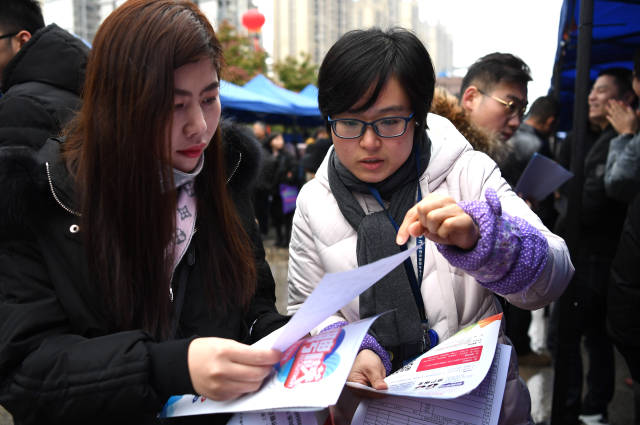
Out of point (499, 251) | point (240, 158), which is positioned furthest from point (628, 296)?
point (240, 158)

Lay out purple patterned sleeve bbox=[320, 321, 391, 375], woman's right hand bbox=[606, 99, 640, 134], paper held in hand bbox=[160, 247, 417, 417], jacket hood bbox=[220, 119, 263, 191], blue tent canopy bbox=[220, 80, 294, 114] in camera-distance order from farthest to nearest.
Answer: blue tent canopy bbox=[220, 80, 294, 114] < woman's right hand bbox=[606, 99, 640, 134] < jacket hood bbox=[220, 119, 263, 191] < purple patterned sleeve bbox=[320, 321, 391, 375] < paper held in hand bbox=[160, 247, 417, 417]

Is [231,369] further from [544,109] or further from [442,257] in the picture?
[544,109]

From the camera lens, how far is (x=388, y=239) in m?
1.42

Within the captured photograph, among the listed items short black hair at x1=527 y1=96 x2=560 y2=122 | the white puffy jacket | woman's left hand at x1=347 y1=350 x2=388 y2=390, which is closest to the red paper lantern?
short black hair at x1=527 y1=96 x2=560 y2=122

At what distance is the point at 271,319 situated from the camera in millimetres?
1391

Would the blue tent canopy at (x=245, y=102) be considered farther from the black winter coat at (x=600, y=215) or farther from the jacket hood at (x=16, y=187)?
the jacket hood at (x=16, y=187)

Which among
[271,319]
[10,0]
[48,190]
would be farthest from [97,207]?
[10,0]

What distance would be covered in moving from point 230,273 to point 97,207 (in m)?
0.36

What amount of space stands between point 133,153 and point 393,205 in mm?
734

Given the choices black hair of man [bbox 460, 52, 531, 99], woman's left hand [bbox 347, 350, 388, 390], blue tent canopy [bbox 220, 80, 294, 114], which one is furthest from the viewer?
blue tent canopy [bbox 220, 80, 294, 114]

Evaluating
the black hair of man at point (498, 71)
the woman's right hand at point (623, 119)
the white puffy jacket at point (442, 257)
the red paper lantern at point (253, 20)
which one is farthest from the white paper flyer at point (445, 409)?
the red paper lantern at point (253, 20)

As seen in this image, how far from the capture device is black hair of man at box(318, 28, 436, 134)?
1.41 m

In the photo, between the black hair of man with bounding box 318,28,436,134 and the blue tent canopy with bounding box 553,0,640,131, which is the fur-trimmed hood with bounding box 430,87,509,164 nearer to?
the black hair of man with bounding box 318,28,436,134

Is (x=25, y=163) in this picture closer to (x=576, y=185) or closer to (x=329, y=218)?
(x=329, y=218)
